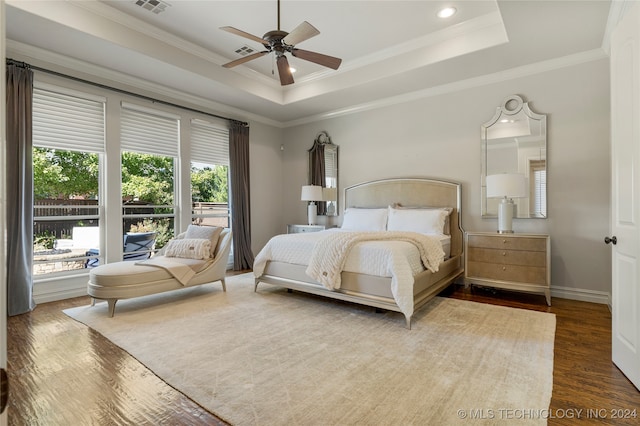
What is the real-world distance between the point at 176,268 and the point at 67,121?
7.57 ft

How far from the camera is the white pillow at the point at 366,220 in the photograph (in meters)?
4.90

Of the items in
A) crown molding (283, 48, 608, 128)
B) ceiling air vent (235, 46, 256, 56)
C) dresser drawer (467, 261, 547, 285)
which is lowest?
dresser drawer (467, 261, 547, 285)

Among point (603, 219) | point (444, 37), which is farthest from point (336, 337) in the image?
point (444, 37)

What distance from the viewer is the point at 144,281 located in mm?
3459

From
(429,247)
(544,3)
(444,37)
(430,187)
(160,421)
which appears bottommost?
(160,421)

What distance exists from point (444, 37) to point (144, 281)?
4373mm

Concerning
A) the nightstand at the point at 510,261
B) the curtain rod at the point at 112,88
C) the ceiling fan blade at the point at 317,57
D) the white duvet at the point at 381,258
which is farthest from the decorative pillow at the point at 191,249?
the nightstand at the point at 510,261

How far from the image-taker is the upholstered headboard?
183 inches

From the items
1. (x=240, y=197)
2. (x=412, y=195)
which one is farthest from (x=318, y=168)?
(x=412, y=195)

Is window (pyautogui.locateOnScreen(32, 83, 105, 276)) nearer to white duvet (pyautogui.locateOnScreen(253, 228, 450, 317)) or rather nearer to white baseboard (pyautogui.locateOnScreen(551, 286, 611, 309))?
white duvet (pyautogui.locateOnScreen(253, 228, 450, 317))

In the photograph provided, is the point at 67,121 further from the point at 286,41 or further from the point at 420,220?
the point at 420,220

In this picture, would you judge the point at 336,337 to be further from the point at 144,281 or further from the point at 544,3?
the point at 544,3

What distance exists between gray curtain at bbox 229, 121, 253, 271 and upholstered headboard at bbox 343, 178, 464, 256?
1.82m

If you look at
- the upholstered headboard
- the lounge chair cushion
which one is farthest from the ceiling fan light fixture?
the lounge chair cushion
